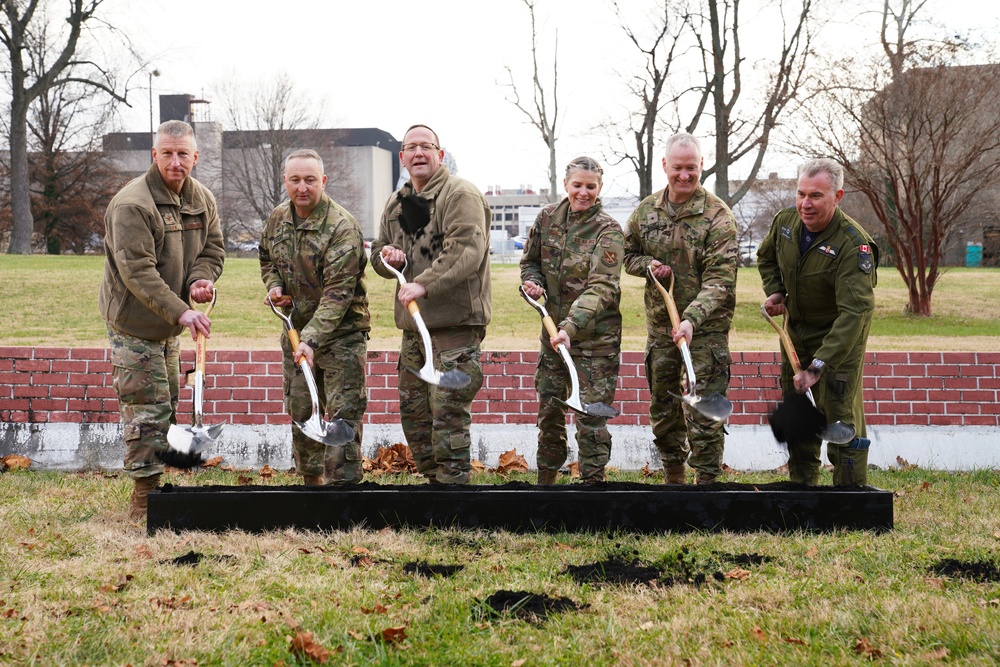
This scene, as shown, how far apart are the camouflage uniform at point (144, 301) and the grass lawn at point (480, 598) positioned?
0.56m

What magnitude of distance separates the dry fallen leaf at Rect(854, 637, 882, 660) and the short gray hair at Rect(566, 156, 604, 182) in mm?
2992

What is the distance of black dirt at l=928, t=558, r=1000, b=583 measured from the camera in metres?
3.99

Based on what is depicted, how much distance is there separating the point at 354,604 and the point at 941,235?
11.7m

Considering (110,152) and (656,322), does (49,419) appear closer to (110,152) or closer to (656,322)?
(656,322)

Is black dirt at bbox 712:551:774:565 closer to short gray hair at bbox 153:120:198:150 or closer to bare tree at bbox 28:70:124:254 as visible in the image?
short gray hair at bbox 153:120:198:150

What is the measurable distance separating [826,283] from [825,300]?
11cm

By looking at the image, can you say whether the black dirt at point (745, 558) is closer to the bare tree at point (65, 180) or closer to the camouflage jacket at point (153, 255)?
the camouflage jacket at point (153, 255)

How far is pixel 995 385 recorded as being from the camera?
700 cm

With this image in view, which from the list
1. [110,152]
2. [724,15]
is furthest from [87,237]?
[724,15]

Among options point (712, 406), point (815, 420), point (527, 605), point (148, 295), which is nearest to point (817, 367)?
point (815, 420)

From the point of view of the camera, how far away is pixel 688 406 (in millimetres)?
5559

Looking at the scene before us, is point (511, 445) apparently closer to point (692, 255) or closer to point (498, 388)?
point (498, 388)

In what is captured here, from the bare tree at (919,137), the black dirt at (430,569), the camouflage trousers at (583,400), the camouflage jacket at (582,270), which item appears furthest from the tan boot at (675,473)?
the bare tree at (919,137)

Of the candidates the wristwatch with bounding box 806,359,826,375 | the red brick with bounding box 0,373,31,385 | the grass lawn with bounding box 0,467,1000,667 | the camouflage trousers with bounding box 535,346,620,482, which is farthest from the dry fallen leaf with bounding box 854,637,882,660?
the red brick with bounding box 0,373,31,385
